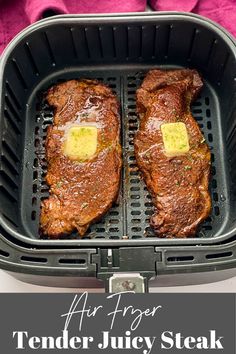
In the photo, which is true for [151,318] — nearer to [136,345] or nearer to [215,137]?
[136,345]

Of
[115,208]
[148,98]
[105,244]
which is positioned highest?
[148,98]

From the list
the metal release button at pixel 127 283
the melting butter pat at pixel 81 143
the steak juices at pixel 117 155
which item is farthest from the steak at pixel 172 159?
the metal release button at pixel 127 283

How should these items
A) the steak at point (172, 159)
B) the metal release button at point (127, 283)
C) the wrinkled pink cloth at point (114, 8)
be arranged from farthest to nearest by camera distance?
the wrinkled pink cloth at point (114, 8) → the steak at point (172, 159) → the metal release button at point (127, 283)

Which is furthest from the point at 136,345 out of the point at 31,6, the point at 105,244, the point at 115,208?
the point at 31,6

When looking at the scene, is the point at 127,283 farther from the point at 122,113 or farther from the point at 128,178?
the point at 122,113

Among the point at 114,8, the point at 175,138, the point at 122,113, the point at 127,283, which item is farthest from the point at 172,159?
the point at 114,8

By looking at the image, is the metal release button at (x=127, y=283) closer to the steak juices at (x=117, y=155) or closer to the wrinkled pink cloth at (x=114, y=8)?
the steak juices at (x=117, y=155)

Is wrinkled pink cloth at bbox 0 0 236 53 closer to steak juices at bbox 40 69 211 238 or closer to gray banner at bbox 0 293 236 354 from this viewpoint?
steak juices at bbox 40 69 211 238
